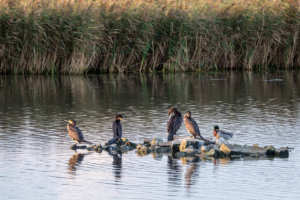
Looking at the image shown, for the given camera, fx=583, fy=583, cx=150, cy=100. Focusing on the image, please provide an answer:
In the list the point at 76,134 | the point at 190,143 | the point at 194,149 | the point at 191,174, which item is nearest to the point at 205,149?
the point at 194,149

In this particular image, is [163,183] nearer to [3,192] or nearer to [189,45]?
[3,192]

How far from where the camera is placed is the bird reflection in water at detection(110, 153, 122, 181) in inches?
295

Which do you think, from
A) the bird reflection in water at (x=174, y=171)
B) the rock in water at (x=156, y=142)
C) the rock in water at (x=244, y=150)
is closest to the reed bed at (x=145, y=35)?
the rock in water at (x=156, y=142)

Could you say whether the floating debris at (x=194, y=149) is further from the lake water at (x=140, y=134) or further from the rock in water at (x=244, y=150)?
the lake water at (x=140, y=134)

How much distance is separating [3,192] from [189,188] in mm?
2115

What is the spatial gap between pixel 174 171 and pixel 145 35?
16635 millimetres

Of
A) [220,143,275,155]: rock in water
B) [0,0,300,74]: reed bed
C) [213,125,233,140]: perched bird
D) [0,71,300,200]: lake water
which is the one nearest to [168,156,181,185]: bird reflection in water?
[0,71,300,200]: lake water

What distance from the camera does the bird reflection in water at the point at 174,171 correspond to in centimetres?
719

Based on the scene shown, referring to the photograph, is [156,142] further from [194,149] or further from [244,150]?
[244,150]

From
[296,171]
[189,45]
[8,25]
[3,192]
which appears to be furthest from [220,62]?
[3,192]

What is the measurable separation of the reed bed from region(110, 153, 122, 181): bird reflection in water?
14574 millimetres

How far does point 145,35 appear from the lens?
2394 cm

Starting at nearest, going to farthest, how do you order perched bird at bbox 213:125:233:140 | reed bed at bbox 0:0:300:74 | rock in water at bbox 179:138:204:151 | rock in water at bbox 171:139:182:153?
rock in water at bbox 179:138:204:151, rock in water at bbox 171:139:182:153, perched bird at bbox 213:125:233:140, reed bed at bbox 0:0:300:74

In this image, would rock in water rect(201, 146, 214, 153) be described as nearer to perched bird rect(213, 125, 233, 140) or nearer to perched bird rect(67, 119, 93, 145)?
perched bird rect(213, 125, 233, 140)
